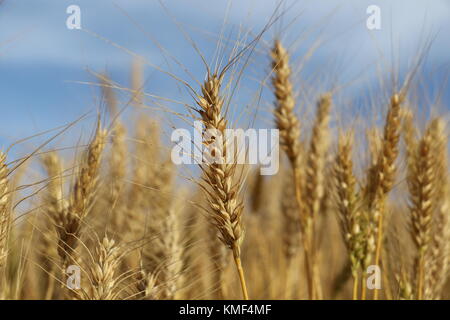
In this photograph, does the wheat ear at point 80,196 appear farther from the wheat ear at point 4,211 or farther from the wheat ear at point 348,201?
the wheat ear at point 348,201

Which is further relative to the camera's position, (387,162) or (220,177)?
(387,162)

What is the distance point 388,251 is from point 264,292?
37.4 inches

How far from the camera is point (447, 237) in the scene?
8.25 ft

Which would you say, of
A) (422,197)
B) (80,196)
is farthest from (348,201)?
(80,196)

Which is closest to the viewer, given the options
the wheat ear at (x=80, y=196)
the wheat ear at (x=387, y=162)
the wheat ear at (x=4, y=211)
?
the wheat ear at (x=4, y=211)

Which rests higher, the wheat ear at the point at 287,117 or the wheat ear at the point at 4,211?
the wheat ear at the point at 287,117

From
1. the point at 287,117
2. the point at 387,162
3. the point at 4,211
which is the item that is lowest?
the point at 4,211

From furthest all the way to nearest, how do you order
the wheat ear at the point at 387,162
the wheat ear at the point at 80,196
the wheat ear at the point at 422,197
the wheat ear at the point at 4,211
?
the wheat ear at the point at 422,197 < the wheat ear at the point at 387,162 < the wheat ear at the point at 80,196 < the wheat ear at the point at 4,211

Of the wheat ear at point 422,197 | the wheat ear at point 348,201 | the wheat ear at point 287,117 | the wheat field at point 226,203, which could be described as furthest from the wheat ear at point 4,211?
the wheat ear at point 422,197

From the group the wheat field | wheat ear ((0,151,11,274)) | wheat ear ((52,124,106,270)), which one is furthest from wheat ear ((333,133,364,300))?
wheat ear ((0,151,11,274))

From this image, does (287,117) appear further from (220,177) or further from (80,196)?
(80,196)

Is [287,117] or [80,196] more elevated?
[287,117]

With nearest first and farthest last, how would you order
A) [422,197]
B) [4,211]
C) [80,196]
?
1. [4,211]
2. [80,196]
3. [422,197]
